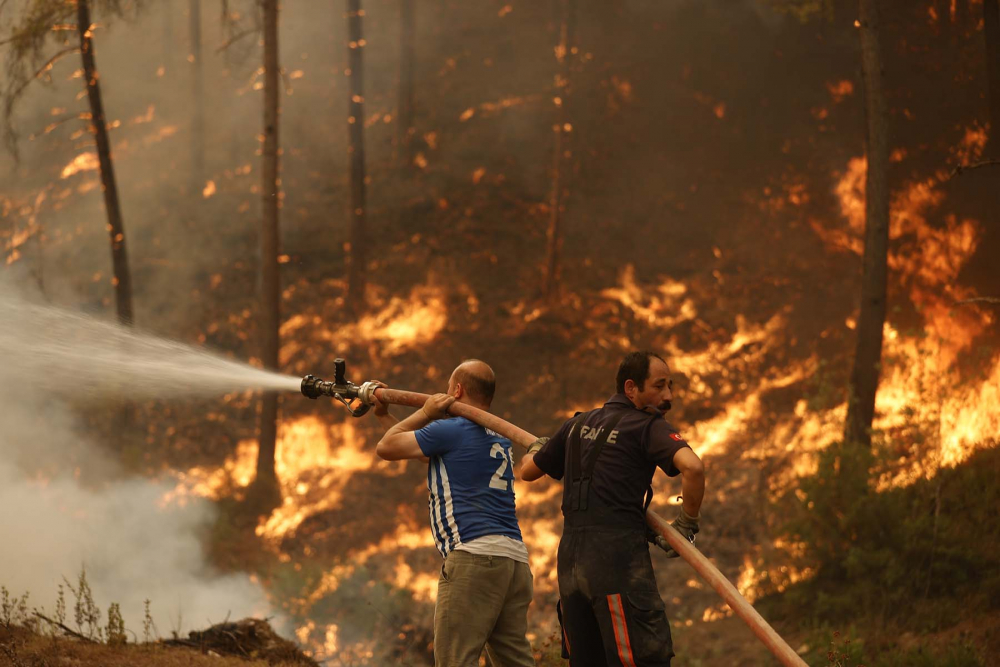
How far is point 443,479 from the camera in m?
4.96

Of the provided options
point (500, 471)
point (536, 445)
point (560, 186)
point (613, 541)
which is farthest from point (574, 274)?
point (613, 541)

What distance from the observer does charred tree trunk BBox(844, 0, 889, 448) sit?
1098 centimetres

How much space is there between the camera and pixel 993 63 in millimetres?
14031

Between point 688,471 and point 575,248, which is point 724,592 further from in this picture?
point 575,248

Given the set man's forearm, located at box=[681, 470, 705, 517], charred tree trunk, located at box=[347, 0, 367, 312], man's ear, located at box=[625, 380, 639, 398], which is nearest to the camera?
man's forearm, located at box=[681, 470, 705, 517]

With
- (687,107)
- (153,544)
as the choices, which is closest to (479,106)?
(687,107)

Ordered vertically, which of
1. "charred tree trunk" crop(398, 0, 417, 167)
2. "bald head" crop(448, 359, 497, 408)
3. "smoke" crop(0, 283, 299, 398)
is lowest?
"bald head" crop(448, 359, 497, 408)

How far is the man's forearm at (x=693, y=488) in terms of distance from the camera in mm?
4215

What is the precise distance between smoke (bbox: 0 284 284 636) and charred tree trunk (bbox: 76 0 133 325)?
0.92 meters

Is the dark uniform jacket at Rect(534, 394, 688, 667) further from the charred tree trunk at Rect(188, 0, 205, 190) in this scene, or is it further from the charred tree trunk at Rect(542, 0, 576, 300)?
the charred tree trunk at Rect(188, 0, 205, 190)

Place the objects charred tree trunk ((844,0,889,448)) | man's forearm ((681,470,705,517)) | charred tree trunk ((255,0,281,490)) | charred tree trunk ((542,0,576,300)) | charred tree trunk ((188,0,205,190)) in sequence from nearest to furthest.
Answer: man's forearm ((681,470,705,517)) < charred tree trunk ((844,0,889,448)) < charred tree trunk ((255,0,281,490)) < charred tree trunk ((542,0,576,300)) < charred tree trunk ((188,0,205,190))

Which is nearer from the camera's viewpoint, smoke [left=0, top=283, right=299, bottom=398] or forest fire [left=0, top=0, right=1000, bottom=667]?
forest fire [left=0, top=0, right=1000, bottom=667]

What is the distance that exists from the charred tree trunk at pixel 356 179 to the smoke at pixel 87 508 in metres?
4.11

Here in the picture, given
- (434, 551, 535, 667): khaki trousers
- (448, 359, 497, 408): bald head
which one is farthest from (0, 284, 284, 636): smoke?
(434, 551, 535, 667): khaki trousers
